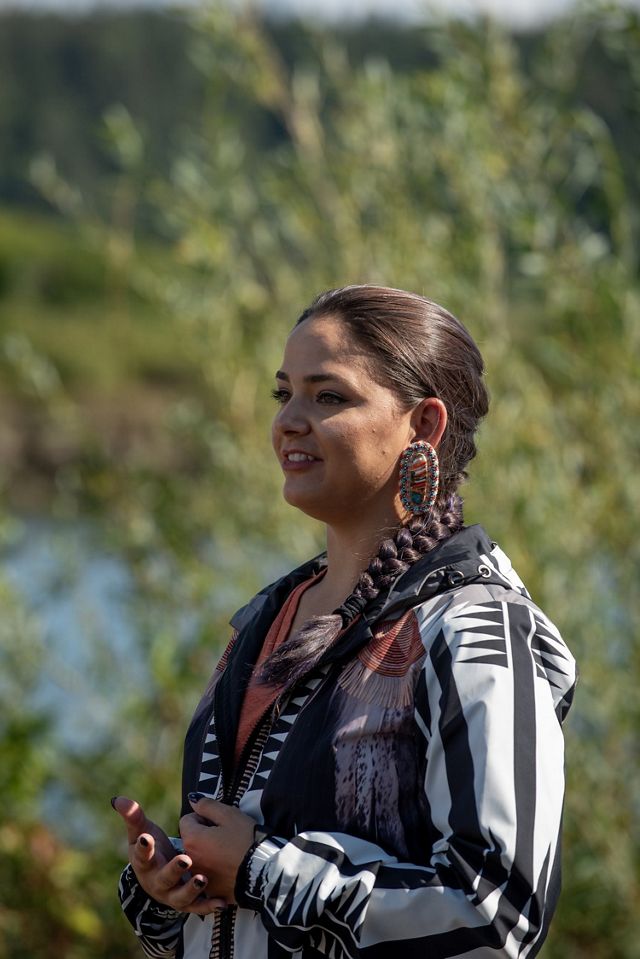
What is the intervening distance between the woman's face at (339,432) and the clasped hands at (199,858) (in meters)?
0.45

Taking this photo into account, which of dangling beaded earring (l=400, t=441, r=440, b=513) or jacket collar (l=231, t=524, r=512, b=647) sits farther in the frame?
dangling beaded earring (l=400, t=441, r=440, b=513)

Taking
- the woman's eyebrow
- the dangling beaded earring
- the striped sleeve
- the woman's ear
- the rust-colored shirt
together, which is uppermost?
the woman's eyebrow

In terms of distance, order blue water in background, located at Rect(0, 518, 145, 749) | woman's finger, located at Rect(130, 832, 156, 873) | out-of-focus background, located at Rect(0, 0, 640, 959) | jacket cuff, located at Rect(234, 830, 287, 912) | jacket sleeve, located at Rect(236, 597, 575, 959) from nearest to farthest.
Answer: jacket sleeve, located at Rect(236, 597, 575, 959) → jacket cuff, located at Rect(234, 830, 287, 912) → woman's finger, located at Rect(130, 832, 156, 873) → out-of-focus background, located at Rect(0, 0, 640, 959) → blue water in background, located at Rect(0, 518, 145, 749)

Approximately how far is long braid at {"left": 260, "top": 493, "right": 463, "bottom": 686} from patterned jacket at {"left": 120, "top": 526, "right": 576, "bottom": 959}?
0.08 ft

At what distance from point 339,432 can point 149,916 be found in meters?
0.78

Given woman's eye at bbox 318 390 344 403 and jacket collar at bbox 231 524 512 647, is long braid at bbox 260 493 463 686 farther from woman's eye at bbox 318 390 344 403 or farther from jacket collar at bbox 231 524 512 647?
woman's eye at bbox 318 390 344 403

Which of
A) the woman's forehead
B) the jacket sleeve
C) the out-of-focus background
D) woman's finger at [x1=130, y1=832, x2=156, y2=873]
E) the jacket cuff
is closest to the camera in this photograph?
the jacket sleeve

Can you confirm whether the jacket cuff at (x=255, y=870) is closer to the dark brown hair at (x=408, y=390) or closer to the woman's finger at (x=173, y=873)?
the woman's finger at (x=173, y=873)

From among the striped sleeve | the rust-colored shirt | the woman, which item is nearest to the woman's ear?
the woman

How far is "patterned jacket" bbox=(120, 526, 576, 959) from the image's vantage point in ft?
5.20

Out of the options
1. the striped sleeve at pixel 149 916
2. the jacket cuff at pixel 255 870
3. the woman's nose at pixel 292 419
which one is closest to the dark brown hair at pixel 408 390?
the woman's nose at pixel 292 419

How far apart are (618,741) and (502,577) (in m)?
1.87

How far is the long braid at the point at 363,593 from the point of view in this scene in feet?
6.12

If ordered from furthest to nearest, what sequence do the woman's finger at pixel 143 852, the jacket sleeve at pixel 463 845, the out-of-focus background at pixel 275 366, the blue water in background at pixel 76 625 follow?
the blue water in background at pixel 76 625
the out-of-focus background at pixel 275 366
the woman's finger at pixel 143 852
the jacket sleeve at pixel 463 845
